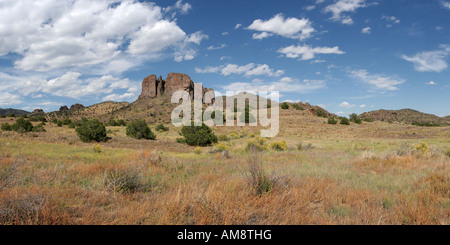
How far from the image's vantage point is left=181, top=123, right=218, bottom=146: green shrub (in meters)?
25.9

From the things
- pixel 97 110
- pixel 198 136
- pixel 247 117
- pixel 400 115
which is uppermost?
pixel 97 110

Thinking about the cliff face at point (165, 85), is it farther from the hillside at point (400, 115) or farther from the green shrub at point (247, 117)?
the green shrub at point (247, 117)

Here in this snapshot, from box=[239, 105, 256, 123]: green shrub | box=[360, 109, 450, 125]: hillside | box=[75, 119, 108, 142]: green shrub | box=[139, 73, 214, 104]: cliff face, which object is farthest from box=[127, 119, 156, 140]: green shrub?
box=[139, 73, 214, 104]: cliff face

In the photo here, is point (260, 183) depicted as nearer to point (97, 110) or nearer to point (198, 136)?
point (198, 136)

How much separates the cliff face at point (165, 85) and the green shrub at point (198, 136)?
115 m

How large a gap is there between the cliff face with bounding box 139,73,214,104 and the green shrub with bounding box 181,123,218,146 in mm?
115455

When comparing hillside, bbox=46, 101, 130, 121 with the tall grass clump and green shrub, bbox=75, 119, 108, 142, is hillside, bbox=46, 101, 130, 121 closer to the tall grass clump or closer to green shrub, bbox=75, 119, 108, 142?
green shrub, bbox=75, 119, 108, 142

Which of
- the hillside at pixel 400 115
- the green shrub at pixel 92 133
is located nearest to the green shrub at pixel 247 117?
the green shrub at pixel 92 133

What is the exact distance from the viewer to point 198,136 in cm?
2611

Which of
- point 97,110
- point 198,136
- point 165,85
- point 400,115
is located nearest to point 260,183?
point 198,136

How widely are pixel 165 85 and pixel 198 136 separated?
13083 cm

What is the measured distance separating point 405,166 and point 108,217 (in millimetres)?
9797
